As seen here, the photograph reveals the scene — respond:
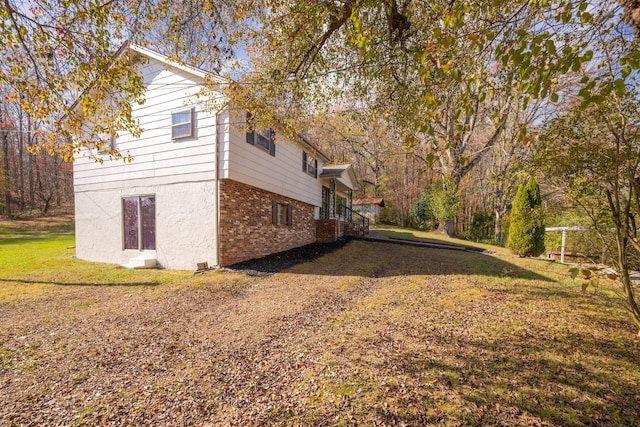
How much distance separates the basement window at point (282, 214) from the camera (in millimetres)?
10197

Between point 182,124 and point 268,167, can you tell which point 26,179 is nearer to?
point 182,124

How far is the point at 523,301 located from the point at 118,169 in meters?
12.0

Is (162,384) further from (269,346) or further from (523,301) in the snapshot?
(523,301)

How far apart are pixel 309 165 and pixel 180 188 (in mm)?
6607

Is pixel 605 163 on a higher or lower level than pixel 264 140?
lower

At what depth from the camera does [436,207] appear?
20.9 m

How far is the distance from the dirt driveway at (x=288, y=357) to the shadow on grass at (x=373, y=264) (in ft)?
6.23

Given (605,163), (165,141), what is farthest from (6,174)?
(605,163)

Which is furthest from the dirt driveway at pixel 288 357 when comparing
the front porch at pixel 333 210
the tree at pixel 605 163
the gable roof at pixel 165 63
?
the front porch at pixel 333 210

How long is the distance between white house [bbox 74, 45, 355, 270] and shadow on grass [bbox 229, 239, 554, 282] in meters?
0.90

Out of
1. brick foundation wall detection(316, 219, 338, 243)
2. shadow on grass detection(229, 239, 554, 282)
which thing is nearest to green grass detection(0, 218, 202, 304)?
shadow on grass detection(229, 239, 554, 282)

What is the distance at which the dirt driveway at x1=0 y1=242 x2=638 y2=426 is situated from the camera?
91.7 inches

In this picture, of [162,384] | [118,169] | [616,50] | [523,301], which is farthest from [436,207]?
[162,384]

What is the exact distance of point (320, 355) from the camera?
325cm
